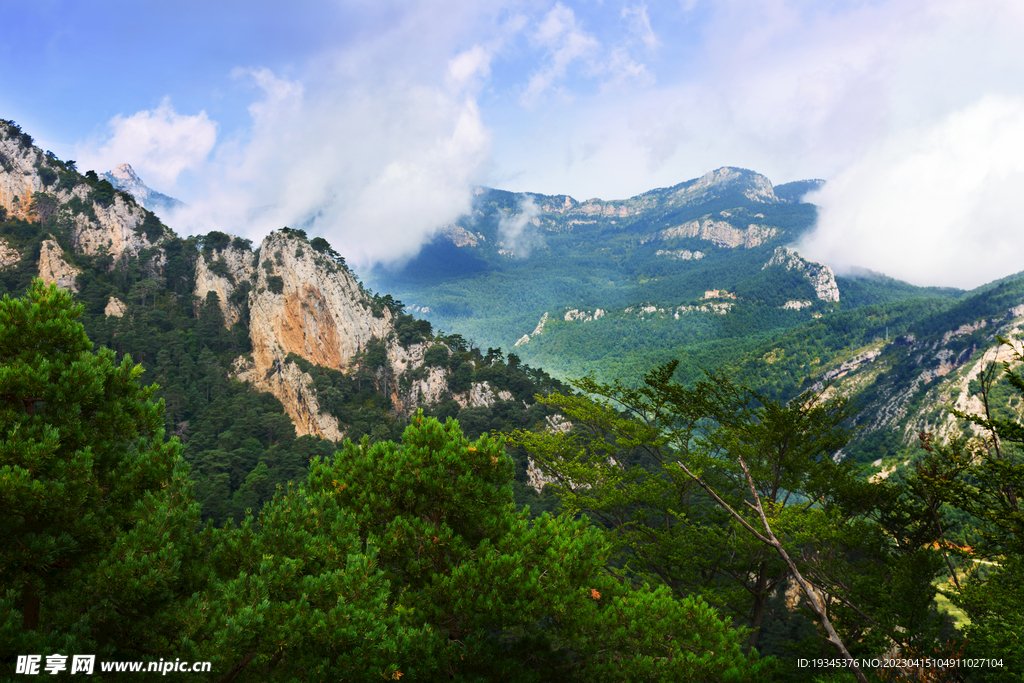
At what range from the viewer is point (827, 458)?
15453 millimetres

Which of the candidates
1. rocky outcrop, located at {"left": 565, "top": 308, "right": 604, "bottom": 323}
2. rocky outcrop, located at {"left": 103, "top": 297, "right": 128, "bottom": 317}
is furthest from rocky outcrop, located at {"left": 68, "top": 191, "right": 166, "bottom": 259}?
rocky outcrop, located at {"left": 565, "top": 308, "right": 604, "bottom": 323}

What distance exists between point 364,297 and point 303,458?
3257 cm

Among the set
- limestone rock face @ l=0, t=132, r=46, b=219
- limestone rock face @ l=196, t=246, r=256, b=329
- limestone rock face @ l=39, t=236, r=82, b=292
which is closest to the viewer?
limestone rock face @ l=39, t=236, r=82, b=292

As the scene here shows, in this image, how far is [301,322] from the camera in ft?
215

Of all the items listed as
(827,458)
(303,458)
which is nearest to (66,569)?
(827,458)

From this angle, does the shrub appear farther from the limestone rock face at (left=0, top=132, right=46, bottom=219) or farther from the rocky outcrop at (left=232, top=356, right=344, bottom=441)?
the limestone rock face at (left=0, top=132, right=46, bottom=219)

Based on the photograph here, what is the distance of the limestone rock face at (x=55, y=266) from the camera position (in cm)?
5522

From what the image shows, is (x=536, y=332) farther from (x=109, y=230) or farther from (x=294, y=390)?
(x=109, y=230)

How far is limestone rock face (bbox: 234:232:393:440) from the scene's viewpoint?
59.2 metres

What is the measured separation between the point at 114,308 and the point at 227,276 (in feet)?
47.0

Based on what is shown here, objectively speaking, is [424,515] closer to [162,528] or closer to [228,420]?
[162,528]

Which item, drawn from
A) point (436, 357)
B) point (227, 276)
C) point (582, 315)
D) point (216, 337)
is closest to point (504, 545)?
point (436, 357)

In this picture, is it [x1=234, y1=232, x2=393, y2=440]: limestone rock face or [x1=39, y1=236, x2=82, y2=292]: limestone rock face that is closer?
[x1=39, y1=236, x2=82, y2=292]: limestone rock face

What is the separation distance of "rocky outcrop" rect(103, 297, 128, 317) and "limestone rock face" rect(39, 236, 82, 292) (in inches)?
133
